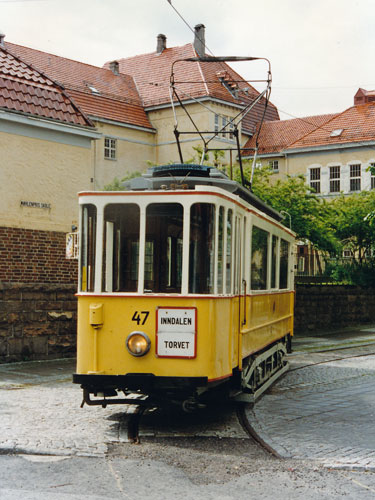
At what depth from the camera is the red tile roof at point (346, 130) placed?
47.8m

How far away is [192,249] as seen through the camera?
857 cm

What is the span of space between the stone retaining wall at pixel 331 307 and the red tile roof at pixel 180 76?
18.9 metres

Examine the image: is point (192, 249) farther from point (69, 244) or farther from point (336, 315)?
point (336, 315)

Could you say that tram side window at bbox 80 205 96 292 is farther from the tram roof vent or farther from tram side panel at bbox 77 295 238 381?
the tram roof vent

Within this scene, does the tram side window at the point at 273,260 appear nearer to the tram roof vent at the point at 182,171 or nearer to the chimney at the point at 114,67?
the tram roof vent at the point at 182,171

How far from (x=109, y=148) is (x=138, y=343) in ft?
125

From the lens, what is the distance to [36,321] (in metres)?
15.2

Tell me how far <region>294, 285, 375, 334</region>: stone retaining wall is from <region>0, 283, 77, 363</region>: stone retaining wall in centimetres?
1201

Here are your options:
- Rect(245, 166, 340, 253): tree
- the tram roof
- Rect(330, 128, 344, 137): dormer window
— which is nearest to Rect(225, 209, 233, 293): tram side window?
the tram roof

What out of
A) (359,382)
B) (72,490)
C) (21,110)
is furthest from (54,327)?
(72,490)

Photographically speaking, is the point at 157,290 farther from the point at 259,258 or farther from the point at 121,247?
the point at 259,258

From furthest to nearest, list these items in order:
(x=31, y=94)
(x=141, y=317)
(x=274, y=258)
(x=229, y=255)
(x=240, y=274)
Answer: (x=31, y=94), (x=274, y=258), (x=240, y=274), (x=229, y=255), (x=141, y=317)

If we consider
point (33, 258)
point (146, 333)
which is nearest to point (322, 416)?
point (146, 333)

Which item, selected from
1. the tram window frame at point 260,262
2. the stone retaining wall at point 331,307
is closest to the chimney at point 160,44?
the stone retaining wall at point 331,307
